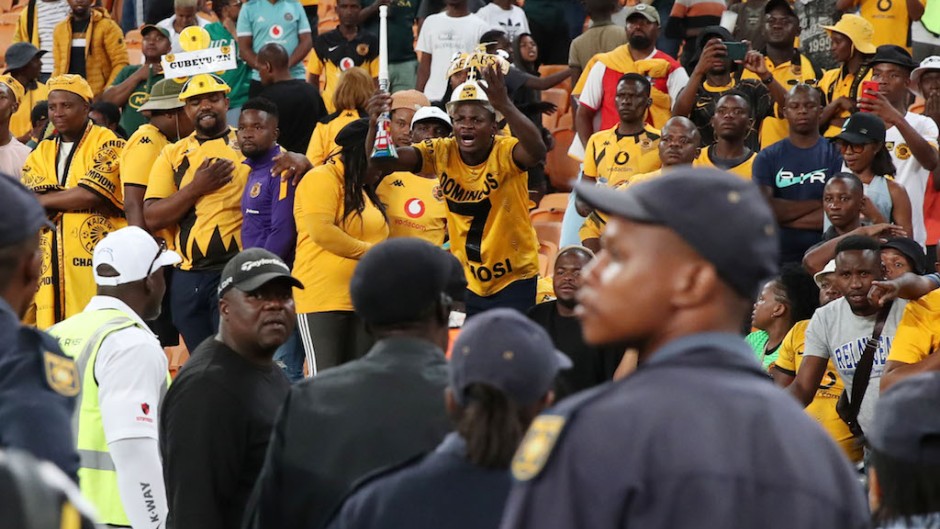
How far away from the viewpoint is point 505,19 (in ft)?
41.1

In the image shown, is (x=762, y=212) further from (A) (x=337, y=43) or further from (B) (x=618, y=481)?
(A) (x=337, y=43)

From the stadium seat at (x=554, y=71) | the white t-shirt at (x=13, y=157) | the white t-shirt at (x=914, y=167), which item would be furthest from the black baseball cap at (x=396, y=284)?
the stadium seat at (x=554, y=71)

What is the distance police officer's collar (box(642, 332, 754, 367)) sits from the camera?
7.29ft

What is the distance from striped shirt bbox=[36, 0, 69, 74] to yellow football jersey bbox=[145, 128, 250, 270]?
5.08m

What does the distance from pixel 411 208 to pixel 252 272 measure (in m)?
3.82

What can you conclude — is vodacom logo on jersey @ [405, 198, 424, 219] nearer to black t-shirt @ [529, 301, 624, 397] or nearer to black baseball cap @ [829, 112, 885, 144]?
black t-shirt @ [529, 301, 624, 397]

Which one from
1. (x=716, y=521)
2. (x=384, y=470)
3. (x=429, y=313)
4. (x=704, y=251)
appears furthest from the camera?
(x=429, y=313)

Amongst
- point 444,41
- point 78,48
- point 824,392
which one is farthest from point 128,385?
point 78,48

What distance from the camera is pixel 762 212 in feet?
7.45

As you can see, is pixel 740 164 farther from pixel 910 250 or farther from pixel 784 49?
pixel 784 49

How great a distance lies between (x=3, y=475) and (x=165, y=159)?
23.9 ft

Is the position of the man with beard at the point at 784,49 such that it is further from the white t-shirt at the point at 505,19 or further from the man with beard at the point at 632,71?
the white t-shirt at the point at 505,19

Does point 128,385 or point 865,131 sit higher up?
point 865,131

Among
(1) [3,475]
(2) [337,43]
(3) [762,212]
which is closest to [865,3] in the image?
(2) [337,43]
